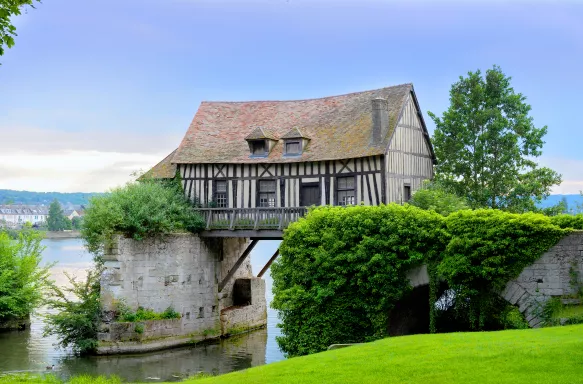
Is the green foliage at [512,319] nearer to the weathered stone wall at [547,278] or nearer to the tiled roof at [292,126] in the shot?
the weathered stone wall at [547,278]

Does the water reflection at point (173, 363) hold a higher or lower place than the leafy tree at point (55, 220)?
lower

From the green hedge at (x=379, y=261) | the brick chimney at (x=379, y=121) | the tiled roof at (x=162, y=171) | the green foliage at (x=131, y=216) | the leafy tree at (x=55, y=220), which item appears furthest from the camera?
the leafy tree at (x=55, y=220)

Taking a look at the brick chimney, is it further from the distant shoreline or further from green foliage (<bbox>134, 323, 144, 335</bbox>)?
the distant shoreline

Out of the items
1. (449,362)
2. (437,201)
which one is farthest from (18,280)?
(449,362)

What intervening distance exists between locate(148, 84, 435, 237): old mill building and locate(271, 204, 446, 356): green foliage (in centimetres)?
446

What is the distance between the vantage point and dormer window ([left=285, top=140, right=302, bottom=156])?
27328 mm

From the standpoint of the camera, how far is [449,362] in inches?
456

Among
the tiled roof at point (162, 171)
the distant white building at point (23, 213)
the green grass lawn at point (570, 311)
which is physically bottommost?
the green grass lawn at point (570, 311)

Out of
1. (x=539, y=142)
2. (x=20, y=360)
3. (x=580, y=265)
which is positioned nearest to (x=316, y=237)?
(x=580, y=265)

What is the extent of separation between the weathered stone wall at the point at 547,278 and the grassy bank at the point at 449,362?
9.56 feet

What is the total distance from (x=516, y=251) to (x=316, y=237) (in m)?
5.93

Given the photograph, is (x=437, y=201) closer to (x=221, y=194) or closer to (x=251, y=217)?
(x=251, y=217)

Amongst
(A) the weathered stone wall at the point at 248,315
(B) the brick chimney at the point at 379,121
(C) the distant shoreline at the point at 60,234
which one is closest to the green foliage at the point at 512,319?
(B) the brick chimney at the point at 379,121

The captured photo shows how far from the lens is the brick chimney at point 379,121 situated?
84.0 feet
